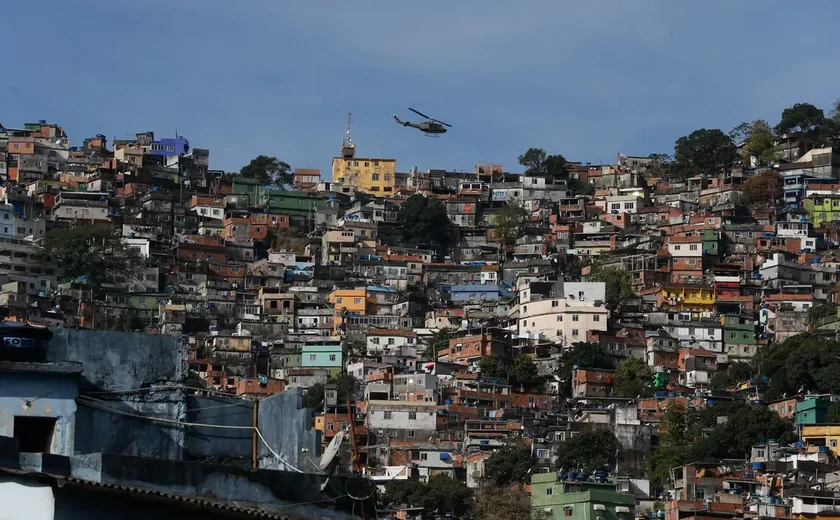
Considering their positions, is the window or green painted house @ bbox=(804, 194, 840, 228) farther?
green painted house @ bbox=(804, 194, 840, 228)

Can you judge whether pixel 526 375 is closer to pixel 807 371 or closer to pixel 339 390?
pixel 339 390

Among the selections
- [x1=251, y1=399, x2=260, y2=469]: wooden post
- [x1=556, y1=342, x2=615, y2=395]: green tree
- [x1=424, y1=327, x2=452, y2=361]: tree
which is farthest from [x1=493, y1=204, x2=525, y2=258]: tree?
[x1=251, y1=399, x2=260, y2=469]: wooden post

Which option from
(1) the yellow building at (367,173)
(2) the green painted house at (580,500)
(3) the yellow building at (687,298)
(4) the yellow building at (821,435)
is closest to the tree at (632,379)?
(3) the yellow building at (687,298)

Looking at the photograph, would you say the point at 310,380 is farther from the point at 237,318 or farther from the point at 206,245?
the point at 206,245

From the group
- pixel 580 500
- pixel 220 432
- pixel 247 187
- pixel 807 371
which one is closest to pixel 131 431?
pixel 220 432

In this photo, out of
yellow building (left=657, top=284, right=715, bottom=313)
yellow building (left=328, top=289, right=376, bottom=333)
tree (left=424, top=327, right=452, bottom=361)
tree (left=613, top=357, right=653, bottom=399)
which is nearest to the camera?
tree (left=613, top=357, right=653, bottom=399)

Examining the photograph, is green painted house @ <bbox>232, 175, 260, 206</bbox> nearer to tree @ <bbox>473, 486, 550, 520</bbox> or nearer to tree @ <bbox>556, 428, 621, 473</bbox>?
tree @ <bbox>556, 428, 621, 473</bbox>
